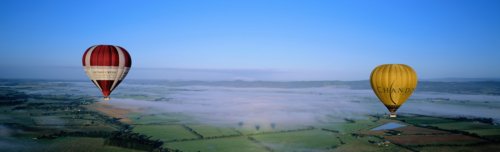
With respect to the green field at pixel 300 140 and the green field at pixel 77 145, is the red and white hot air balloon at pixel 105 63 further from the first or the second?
the green field at pixel 300 140

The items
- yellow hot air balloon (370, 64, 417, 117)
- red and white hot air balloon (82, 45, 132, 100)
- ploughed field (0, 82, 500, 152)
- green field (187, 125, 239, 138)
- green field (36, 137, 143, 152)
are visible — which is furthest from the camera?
green field (187, 125, 239, 138)

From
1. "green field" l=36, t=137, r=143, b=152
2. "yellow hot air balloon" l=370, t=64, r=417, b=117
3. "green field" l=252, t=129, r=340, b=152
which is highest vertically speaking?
"yellow hot air balloon" l=370, t=64, r=417, b=117

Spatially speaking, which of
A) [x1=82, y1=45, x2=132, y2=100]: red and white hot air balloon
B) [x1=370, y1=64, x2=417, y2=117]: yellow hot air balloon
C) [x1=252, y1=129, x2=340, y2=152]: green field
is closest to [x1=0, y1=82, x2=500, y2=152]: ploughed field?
[x1=252, y1=129, x2=340, y2=152]: green field

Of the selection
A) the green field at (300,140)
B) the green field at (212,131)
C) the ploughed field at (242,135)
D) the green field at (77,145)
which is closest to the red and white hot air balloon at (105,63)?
the green field at (77,145)

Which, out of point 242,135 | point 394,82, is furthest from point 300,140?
point 394,82

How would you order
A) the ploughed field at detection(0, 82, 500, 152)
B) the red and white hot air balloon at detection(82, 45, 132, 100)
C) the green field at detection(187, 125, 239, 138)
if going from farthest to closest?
the green field at detection(187, 125, 239, 138)
the ploughed field at detection(0, 82, 500, 152)
the red and white hot air balloon at detection(82, 45, 132, 100)

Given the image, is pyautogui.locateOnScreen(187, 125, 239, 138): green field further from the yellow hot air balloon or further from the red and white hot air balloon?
the yellow hot air balloon

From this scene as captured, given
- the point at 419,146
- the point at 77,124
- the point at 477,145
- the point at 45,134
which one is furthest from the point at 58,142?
the point at 477,145

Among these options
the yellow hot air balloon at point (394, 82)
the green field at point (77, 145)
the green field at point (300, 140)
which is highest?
the yellow hot air balloon at point (394, 82)
